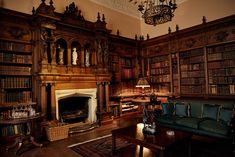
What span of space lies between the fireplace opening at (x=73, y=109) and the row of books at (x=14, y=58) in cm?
139

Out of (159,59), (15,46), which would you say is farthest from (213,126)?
(15,46)

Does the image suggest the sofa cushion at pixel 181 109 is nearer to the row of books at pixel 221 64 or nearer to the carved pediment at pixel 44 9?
the row of books at pixel 221 64

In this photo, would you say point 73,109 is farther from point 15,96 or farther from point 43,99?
point 15,96

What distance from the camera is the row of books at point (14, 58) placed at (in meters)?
3.62

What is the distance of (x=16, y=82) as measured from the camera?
12.3ft

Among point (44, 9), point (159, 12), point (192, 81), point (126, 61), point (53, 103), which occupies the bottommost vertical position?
point (53, 103)

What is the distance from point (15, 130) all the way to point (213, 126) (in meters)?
4.16

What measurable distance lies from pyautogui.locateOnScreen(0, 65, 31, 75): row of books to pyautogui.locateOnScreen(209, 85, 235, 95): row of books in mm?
5040

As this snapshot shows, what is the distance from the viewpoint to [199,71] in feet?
16.7

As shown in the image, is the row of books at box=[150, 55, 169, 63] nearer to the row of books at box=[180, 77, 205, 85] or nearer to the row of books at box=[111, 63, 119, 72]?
the row of books at box=[180, 77, 205, 85]

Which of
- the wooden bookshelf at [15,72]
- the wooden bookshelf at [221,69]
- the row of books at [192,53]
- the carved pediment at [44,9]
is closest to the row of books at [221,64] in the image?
the wooden bookshelf at [221,69]

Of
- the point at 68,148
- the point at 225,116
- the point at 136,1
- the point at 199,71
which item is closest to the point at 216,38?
the point at 199,71

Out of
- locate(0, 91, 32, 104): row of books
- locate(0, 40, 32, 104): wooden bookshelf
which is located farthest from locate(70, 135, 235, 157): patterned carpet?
locate(0, 40, 32, 104): wooden bookshelf

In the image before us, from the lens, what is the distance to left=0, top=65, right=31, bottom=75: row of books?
142 inches
